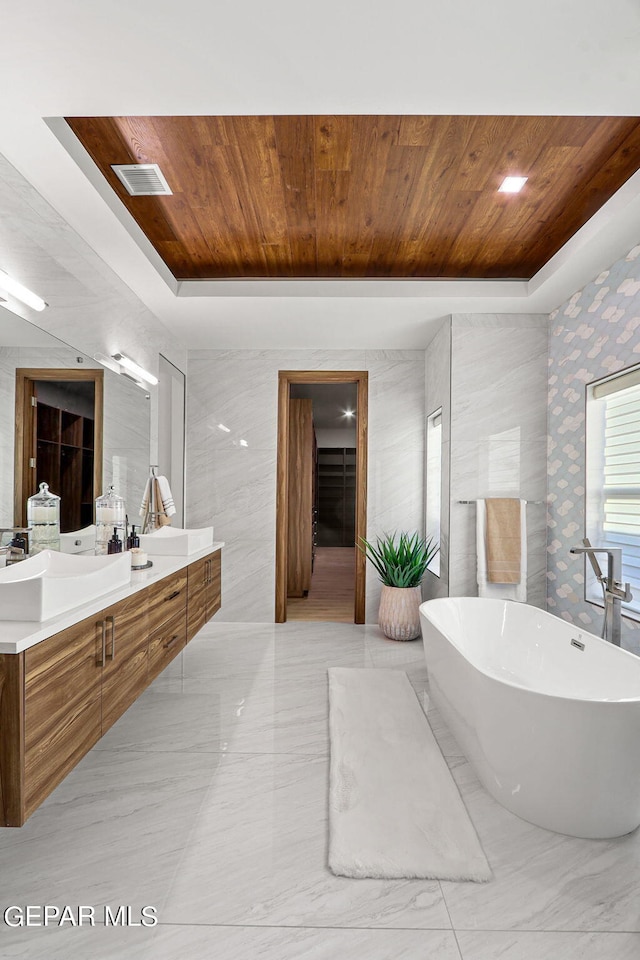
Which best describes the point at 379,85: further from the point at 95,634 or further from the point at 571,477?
the point at 571,477

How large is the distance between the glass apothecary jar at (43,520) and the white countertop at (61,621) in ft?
1.21

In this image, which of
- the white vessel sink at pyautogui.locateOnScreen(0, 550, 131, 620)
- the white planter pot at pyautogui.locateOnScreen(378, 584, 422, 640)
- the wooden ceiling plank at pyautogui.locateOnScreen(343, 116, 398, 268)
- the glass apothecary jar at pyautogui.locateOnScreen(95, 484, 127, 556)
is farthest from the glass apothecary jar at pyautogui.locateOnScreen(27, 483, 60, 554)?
the white planter pot at pyautogui.locateOnScreen(378, 584, 422, 640)

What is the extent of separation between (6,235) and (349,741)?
8.28 feet

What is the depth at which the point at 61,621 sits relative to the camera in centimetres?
149

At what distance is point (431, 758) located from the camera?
236 centimetres

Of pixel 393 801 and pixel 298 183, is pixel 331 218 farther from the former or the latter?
pixel 393 801

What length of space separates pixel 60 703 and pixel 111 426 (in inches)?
71.1

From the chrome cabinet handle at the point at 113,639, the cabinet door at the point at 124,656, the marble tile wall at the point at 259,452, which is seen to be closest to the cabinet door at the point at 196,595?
the cabinet door at the point at 124,656

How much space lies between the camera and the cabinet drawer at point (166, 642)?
7.56ft

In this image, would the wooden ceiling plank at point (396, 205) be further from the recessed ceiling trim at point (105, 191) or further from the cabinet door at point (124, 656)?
the cabinet door at point (124, 656)

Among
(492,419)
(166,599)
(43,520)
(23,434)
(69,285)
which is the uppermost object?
(69,285)

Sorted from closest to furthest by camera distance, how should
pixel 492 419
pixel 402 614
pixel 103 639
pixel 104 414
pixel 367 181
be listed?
pixel 103 639 → pixel 367 181 → pixel 104 414 → pixel 492 419 → pixel 402 614

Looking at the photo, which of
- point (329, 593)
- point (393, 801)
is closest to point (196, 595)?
point (393, 801)

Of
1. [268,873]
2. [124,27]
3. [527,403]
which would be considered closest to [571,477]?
[527,403]
